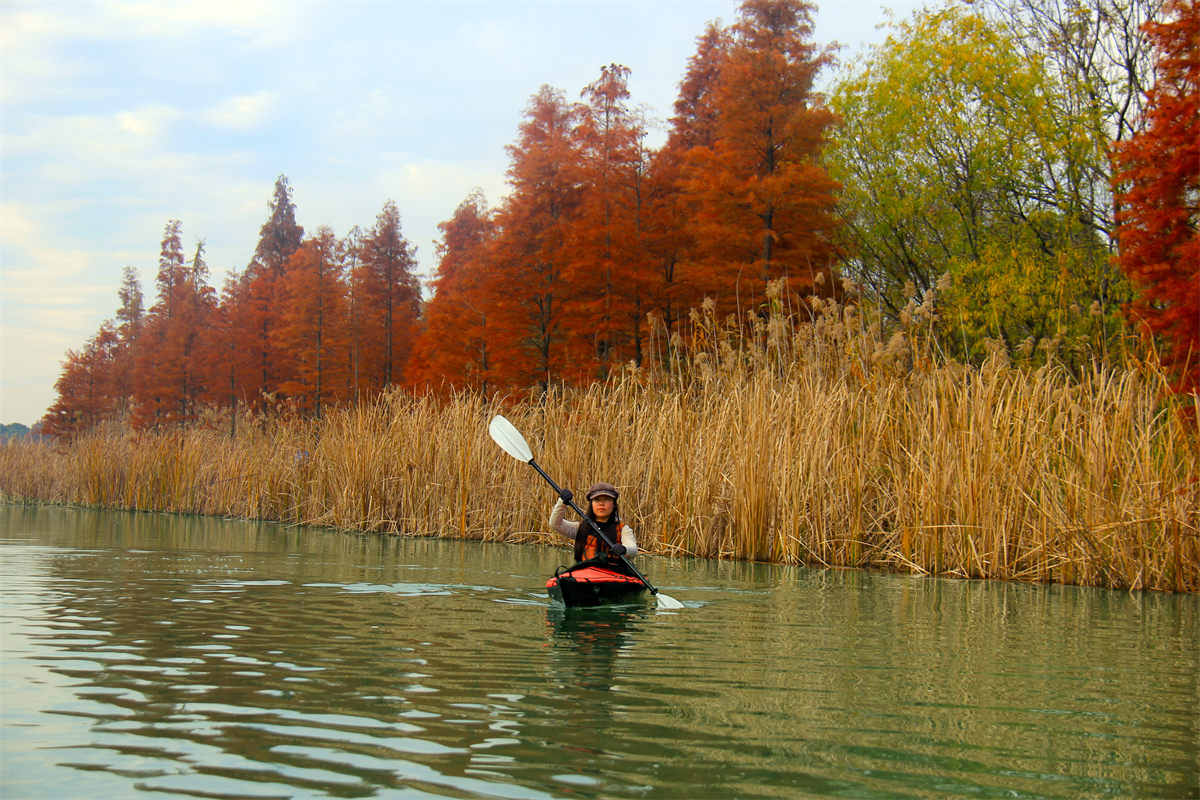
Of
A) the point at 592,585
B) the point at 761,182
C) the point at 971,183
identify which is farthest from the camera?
the point at 971,183

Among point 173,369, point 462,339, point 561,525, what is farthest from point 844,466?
point 173,369

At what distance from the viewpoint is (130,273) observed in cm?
6328

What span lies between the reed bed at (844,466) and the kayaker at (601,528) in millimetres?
2761

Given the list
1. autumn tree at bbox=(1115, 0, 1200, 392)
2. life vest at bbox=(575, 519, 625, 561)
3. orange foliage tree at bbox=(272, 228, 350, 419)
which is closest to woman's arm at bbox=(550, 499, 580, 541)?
life vest at bbox=(575, 519, 625, 561)

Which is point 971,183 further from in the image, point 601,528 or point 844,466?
point 601,528

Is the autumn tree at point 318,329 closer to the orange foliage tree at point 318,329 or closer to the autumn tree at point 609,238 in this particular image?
the orange foliage tree at point 318,329

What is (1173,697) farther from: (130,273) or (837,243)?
(130,273)

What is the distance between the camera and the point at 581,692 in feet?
13.4

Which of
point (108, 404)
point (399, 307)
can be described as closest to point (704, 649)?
point (399, 307)

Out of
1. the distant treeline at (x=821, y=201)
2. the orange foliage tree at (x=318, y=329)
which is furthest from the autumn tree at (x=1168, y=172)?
the orange foliage tree at (x=318, y=329)

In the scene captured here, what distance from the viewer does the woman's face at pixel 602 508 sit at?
311 inches

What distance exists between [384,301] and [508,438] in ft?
99.3

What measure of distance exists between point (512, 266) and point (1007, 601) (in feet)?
57.2

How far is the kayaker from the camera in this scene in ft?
24.9
